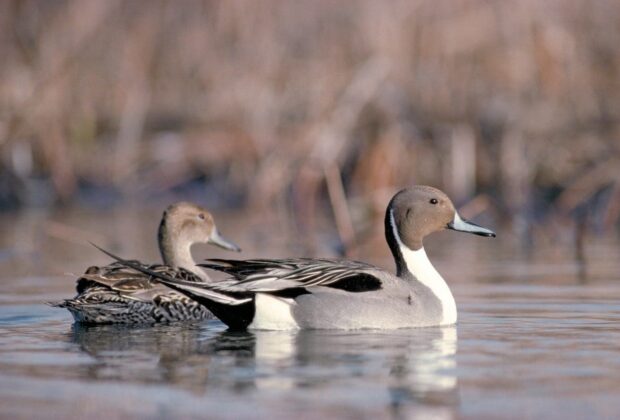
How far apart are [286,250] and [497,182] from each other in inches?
146

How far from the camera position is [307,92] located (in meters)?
15.6

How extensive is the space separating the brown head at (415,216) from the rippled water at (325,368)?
54 cm

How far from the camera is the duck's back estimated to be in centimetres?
788

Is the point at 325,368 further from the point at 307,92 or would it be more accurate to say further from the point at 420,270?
the point at 307,92

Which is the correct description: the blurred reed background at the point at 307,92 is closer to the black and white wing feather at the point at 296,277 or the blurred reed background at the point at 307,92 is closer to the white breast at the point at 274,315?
the black and white wing feather at the point at 296,277

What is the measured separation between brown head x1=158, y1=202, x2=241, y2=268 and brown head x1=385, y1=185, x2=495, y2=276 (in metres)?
1.66

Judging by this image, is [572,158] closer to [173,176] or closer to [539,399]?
[173,176]

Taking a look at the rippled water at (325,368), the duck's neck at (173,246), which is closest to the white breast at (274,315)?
the rippled water at (325,368)

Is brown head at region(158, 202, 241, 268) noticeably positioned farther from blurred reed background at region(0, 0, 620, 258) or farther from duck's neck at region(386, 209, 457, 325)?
blurred reed background at region(0, 0, 620, 258)

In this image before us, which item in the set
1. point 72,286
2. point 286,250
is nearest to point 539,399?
point 72,286

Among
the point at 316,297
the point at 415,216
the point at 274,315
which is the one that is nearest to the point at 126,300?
the point at 274,315

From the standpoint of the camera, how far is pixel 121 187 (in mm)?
15961

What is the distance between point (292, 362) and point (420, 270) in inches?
73.6

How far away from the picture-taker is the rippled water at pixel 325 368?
531 cm
